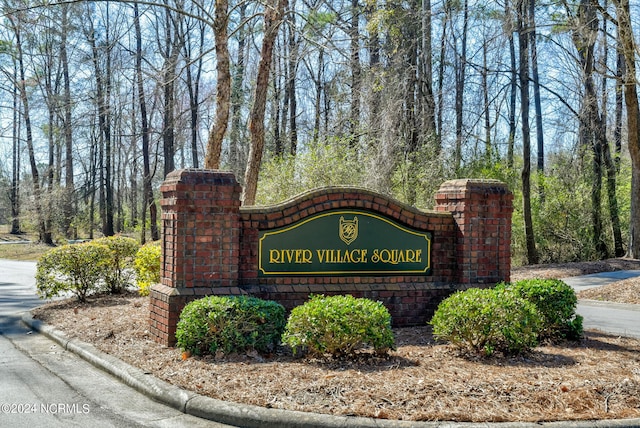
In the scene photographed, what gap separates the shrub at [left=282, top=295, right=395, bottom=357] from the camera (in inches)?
249

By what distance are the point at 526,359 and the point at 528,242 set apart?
53.3ft

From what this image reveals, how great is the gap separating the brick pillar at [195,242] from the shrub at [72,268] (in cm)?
392

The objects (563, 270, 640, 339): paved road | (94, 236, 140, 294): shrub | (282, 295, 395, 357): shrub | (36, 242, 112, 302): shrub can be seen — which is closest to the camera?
(282, 295, 395, 357): shrub

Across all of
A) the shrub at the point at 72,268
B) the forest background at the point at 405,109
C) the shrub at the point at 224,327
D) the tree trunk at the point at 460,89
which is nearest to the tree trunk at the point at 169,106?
the forest background at the point at 405,109

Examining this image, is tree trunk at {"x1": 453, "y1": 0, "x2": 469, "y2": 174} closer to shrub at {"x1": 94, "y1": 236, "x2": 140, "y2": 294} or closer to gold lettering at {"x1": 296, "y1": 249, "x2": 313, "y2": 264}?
shrub at {"x1": 94, "y1": 236, "x2": 140, "y2": 294}

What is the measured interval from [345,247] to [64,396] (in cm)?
412

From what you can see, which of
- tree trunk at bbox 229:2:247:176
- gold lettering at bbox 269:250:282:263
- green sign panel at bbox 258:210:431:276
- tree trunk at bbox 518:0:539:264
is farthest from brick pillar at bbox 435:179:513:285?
tree trunk at bbox 229:2:247:176

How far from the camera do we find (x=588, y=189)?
75.9 ft

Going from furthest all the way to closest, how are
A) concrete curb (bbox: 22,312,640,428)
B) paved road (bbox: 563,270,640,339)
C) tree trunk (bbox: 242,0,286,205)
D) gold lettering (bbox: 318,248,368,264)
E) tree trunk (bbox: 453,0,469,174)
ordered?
tree trunk (bbox: 453,0,469,174)
tree trunk (bbox: 242,0,286,205)
paved road (bbox: 563,270,640,339)
gold lettering (bbox: 318,248,368,264)
concrete curb (bbox: 22,312,640,428)

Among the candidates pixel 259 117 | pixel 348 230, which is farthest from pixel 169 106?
pixel 348 230

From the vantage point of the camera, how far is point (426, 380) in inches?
225

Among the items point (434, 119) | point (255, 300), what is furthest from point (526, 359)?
point (434, 119)

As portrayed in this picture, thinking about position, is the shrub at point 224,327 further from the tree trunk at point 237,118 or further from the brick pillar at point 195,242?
the tree trunk at point 237,118

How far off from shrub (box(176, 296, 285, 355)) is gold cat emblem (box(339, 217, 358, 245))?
208 cm
